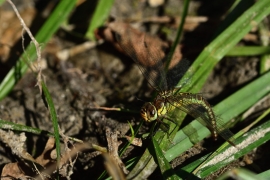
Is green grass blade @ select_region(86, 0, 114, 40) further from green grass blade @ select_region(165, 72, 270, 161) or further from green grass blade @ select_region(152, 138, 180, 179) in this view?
green grass blade @ select_region(152, 138, 180, 179)

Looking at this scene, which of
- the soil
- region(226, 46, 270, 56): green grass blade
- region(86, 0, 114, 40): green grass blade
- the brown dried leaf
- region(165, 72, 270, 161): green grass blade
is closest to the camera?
region(165, 72, 270, 161): green grass blade

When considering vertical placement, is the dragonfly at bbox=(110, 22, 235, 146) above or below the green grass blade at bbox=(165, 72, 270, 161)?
above

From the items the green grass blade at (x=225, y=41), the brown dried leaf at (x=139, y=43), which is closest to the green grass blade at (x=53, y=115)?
the brown dried leaf at (x=139, y=43)

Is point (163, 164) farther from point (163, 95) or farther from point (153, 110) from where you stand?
point (163, 95)

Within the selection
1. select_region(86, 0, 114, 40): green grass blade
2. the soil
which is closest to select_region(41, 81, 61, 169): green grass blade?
the soil

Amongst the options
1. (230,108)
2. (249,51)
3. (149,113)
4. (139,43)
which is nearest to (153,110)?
(149,113)

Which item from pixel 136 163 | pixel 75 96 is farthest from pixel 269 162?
pixel 75 96

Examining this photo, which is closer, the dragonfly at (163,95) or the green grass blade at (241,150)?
the green grass blade at (241,150)

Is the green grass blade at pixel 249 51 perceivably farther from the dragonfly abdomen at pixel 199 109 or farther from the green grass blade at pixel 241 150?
the green grass blade at pixel 241 150
